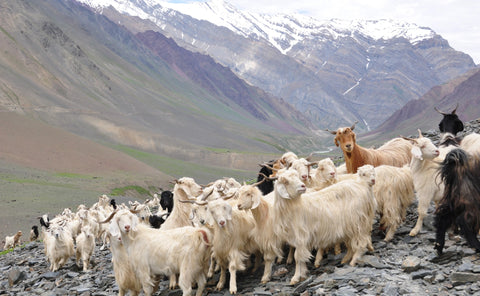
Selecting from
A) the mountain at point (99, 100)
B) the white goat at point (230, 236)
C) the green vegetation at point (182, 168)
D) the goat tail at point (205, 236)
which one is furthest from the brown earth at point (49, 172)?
the goat tail at point (205, 236)

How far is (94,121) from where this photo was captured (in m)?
109

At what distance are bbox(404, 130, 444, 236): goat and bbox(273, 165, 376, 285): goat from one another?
1.04m

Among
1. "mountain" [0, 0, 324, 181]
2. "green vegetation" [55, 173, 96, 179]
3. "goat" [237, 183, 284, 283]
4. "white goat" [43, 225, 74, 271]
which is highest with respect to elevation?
"mountain" [0, 0, 324, 181]

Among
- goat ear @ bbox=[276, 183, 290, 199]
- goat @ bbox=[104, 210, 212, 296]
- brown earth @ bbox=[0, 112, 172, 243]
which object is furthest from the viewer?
brown earth @ bbox=[0, 112, 172, 243]

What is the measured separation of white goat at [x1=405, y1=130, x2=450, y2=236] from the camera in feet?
29.6

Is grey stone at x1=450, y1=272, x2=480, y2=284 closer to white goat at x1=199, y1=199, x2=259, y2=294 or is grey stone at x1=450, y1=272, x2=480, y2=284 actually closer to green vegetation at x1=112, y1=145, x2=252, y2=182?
white goat at x1=199, y1=199, x2=259, y2=294

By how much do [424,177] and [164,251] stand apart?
5.00 m

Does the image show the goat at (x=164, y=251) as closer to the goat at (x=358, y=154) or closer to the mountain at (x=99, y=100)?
the goat at (x=358, y=154)

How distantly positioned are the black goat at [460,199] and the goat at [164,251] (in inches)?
153

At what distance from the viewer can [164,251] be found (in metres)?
8.71

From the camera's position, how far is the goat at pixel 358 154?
11.5m

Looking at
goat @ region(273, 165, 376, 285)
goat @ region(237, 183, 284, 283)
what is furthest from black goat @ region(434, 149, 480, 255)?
goat @ region(237, 183, 284, 283)

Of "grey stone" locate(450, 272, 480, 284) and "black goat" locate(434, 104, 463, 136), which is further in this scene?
"black goat" locate(434, 104, 463, 136)

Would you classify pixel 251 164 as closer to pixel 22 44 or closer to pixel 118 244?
pixel 22 44
